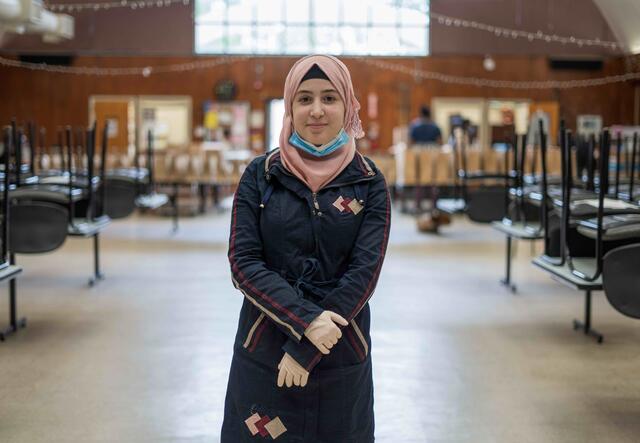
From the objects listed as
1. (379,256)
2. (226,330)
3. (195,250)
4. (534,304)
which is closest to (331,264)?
(379,256)

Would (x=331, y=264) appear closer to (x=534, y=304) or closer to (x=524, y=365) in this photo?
(x=524, y=365)

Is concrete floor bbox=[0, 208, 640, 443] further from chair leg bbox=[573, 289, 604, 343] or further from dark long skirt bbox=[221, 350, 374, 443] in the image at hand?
dark long skirt bbox=[221, 350, 374, 443]

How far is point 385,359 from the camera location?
184 inches

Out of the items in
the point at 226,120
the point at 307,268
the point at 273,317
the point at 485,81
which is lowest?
the point at 273,317

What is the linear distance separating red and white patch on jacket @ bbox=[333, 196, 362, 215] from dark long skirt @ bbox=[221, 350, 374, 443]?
402 millimetres

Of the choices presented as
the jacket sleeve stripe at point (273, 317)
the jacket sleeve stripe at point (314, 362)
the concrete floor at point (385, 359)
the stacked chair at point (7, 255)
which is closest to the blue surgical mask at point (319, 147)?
the jacket sleeve stripe at point (273, 317)

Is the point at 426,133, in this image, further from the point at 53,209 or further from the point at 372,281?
the point at 372,281

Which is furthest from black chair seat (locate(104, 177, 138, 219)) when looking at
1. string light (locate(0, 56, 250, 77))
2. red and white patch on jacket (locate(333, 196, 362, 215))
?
string light (locate(0, 56, 250, 77))

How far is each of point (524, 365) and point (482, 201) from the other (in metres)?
2.95

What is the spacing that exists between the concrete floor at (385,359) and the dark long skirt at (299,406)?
4.00 feet

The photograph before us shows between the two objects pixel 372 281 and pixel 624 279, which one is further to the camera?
pixel 624 279

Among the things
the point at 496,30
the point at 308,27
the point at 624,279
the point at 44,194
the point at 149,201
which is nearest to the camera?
the point at 624,279

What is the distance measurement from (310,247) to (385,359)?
2584 mm

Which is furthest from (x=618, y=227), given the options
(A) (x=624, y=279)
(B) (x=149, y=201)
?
(B) (x=149, y=201)
